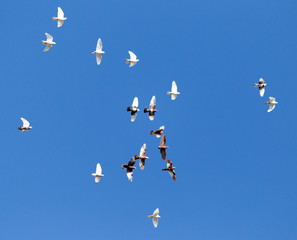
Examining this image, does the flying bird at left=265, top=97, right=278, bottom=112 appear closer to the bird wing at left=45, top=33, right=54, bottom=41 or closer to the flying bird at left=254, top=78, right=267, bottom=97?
the flying bird at left=254, top=78, right=267, bottom=97

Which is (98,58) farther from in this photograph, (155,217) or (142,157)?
(155,217)

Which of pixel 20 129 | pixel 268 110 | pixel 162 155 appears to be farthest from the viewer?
pixel 268 110

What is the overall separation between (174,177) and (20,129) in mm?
17116

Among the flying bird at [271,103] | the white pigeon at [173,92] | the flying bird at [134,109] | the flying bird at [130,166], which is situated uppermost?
the flying bird at [271,103]

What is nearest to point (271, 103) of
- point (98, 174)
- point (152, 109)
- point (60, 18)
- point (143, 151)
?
point (152, 109)

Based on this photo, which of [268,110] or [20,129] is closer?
[20,129]

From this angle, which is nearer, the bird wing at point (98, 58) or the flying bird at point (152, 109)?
the flying bird at point (152, 109)

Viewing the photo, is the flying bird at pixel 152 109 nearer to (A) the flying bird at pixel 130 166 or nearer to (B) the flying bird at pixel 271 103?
(A) the flying bird at pixel 130 166

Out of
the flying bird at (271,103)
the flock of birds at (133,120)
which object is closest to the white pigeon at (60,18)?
the flock of birds at (133,120)

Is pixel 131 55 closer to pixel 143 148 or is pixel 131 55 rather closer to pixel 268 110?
Answer: pixel 143 148

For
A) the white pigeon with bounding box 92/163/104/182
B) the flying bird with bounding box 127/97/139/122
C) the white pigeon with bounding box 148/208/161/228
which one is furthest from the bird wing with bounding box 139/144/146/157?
the white pigeon with bounding box 148/208/161/228

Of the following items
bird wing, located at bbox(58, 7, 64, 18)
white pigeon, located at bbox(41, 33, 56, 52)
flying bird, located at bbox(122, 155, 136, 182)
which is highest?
bird wing, located at bbox(58, 7, 64, 18)

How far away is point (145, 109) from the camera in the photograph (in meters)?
81.4

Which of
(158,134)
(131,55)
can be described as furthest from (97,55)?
(158,134)
